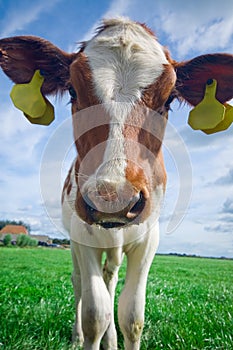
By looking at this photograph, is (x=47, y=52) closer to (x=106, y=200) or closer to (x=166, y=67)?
(x=166, y=67)

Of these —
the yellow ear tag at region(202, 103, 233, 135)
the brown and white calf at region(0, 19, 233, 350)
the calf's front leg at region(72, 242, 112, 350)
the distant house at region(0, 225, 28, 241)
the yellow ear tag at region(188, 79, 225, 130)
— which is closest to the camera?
the brown and white calf at region(0, 19, 233, 350)

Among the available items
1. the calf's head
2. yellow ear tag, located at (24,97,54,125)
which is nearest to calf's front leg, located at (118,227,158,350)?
the calf's head

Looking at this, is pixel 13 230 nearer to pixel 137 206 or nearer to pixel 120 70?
pixel 120 70

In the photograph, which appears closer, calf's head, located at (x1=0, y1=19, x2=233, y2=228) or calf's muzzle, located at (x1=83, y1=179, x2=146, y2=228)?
calf's muzzle, located at (x1=83, y1=179, x2=146, y2=228)

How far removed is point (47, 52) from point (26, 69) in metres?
0.40

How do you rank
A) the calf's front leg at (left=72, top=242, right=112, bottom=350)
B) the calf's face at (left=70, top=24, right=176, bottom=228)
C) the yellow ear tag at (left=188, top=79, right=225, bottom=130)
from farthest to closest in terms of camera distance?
the yellow ear tag at (left=188, top=79, right=225, bottom=130) < the calf's front leg at (left=72, top=242, right=112, bottom=350) < the calf's face at (left=70, top=24, right=176, bottom=228)

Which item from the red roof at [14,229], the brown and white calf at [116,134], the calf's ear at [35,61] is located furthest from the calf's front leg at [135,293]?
the red roof at [14,229]

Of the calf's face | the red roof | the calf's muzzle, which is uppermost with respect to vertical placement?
the red roof

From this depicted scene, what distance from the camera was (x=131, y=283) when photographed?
3.94 meters

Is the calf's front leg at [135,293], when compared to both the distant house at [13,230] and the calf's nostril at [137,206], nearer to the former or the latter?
the calf's nostril at [137,206]

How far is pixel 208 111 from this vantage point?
430 centimetres

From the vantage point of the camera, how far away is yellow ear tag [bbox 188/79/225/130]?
425 centimetres

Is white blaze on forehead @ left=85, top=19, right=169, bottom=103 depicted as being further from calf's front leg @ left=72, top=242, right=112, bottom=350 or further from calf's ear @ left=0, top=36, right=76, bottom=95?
calf's front leg @ left=72, top=242, right=112, bottom=350

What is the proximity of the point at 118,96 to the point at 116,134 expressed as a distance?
40 centimetres
